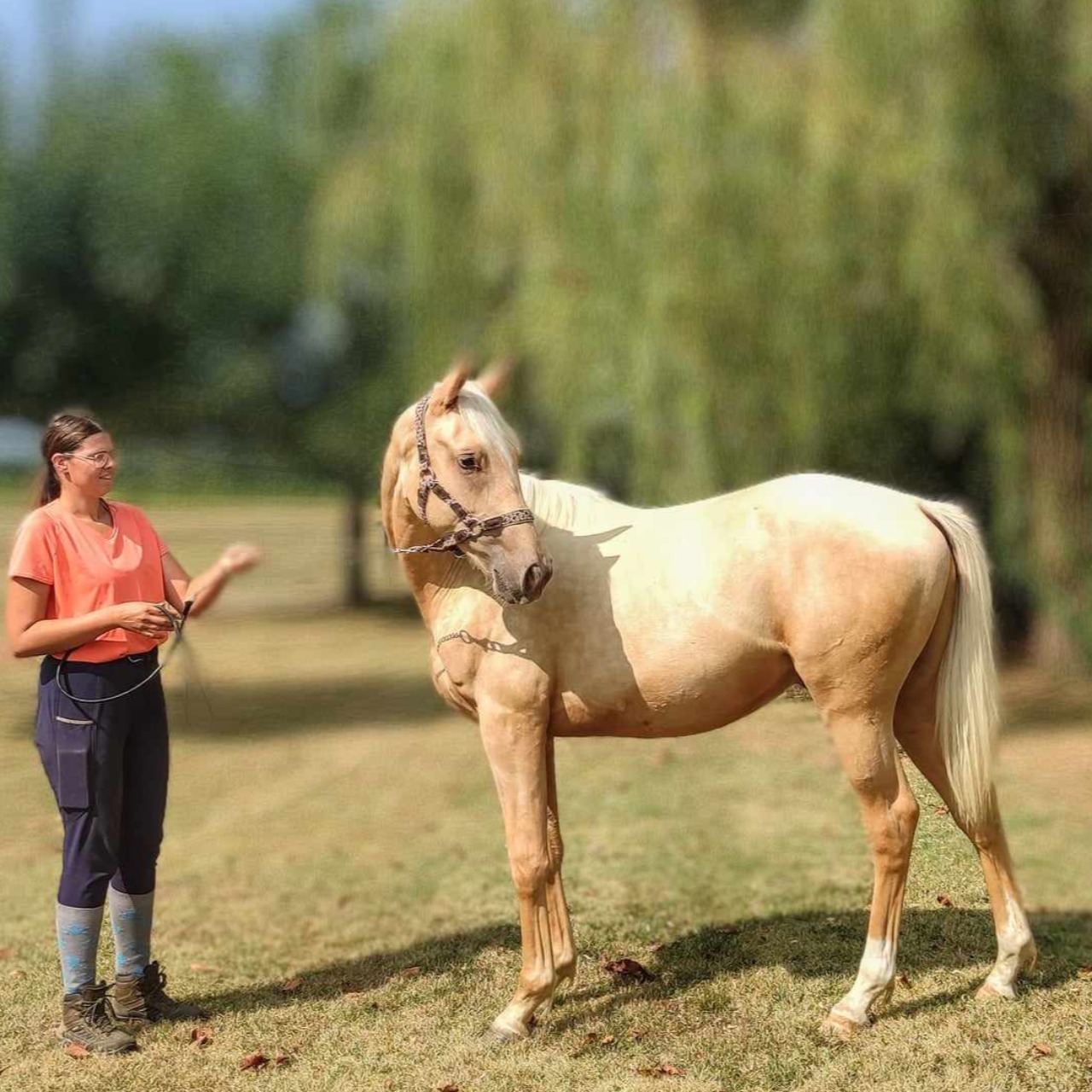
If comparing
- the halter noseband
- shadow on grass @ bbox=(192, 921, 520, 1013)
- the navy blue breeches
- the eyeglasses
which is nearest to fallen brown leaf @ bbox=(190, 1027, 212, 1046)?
shadow on grass @ bbox=(192, 921, 520, 1013)

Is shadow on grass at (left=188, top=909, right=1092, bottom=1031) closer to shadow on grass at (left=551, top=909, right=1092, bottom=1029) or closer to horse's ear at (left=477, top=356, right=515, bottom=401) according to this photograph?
shadow on grass at (left=551, top=909, right=1092, bottom=1029)

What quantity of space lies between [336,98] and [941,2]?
6553 mm

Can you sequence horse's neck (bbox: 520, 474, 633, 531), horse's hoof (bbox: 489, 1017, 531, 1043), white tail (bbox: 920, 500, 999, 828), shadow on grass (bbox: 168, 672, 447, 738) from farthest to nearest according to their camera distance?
shadow on grass (bbox: 168, 672, 447, 738), horse's neck (bbox: 520, 474, 633, 531), horse's hoof (bbox: 489, 1017, 531, 1043), white tail (bbox: 920, 500, 999, 828)

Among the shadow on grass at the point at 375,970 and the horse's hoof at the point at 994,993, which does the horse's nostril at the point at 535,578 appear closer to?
the shadow on grass at the point at 375,970

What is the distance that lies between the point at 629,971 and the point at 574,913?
0.98 meters

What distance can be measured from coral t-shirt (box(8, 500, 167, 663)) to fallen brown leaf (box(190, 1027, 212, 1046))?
4.30 ft

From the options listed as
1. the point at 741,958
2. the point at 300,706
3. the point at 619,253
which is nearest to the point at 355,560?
the point at 300,706

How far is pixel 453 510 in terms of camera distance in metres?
3.76

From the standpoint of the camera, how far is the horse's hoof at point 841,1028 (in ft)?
12.9

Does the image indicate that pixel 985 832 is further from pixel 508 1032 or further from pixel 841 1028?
pixel 508 1032

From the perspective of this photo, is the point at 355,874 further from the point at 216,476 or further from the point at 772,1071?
the point at 216,476

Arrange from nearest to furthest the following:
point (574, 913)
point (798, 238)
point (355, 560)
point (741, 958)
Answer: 1. point (741, 958)
2. point (574, 913)
3. point (798, 238)
4. point (355, 560)

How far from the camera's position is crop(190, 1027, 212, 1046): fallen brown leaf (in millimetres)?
4176

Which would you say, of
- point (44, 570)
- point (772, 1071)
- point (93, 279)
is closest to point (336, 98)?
point (93, 279)
